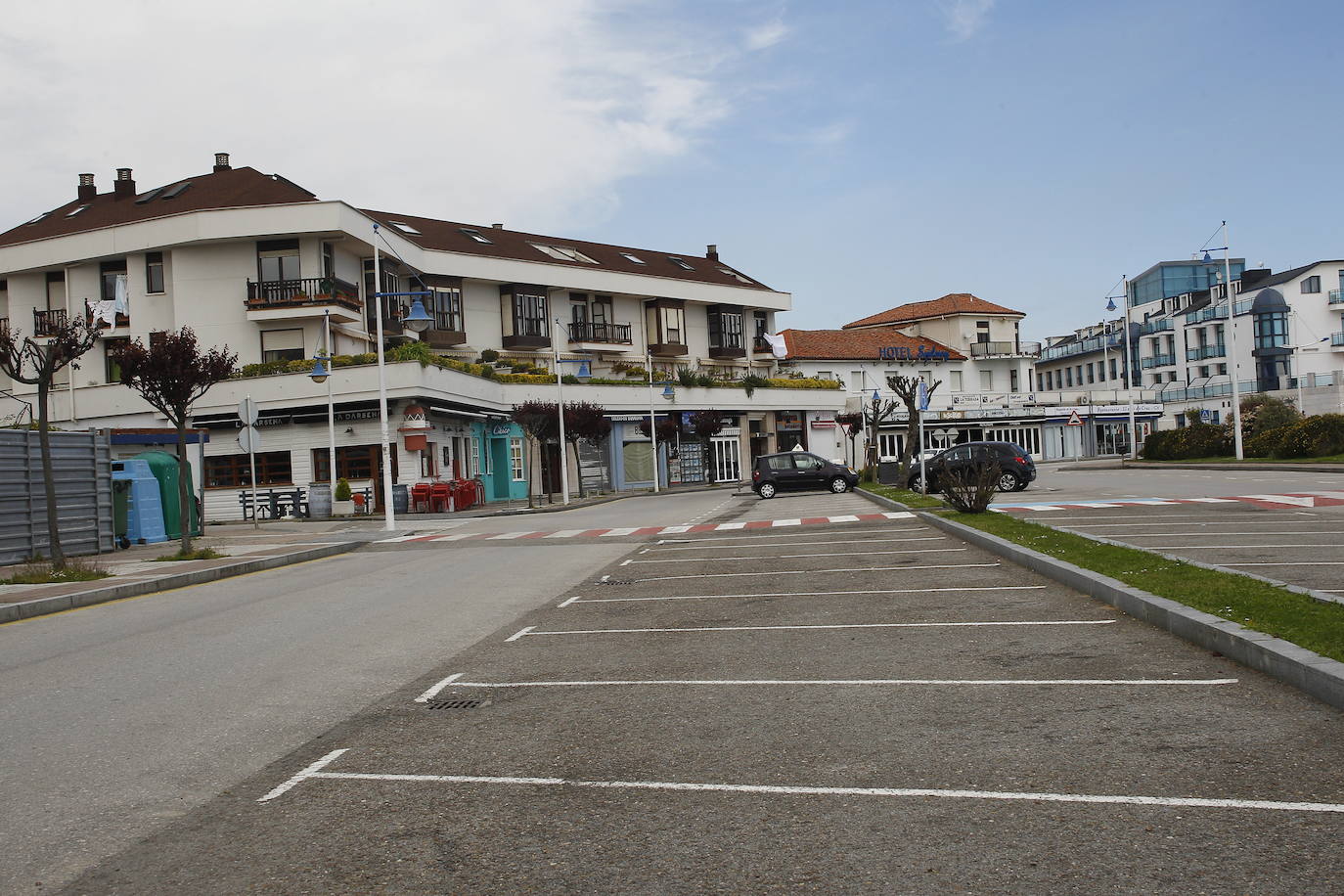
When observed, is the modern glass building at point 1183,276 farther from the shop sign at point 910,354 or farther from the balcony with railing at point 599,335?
the balcony with railing at point 599,335

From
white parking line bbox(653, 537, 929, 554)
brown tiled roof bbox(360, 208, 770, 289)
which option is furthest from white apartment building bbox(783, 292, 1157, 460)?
white parking line bbox(653, 537, 929, 554)

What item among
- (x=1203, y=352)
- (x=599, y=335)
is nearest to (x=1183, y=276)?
(x=1203, y=352)

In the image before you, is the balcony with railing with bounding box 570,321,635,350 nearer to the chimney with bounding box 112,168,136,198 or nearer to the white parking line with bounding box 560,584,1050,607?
the chimney with bounding box 112,168,136,198

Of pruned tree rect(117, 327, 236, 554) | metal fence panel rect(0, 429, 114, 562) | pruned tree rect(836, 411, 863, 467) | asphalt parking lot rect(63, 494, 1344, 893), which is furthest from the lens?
pruned tree rect(836, 411, 863, 467)

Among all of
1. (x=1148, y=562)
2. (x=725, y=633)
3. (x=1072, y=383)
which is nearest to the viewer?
(x=725, y=633)

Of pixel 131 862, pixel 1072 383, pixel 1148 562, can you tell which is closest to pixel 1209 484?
pixel 1148 562

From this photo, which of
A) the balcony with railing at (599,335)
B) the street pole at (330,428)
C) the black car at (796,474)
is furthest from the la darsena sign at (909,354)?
the street pole at (330,428)

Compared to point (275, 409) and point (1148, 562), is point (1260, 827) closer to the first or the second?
point (1148, 562)

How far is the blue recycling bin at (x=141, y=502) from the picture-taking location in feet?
81.1

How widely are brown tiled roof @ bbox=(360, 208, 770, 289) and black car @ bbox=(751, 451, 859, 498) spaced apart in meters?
20.7

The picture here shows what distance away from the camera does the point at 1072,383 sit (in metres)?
106

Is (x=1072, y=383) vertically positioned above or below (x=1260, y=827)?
A: above

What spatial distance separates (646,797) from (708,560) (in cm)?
1158

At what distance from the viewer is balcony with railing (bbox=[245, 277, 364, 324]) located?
41688 mm
